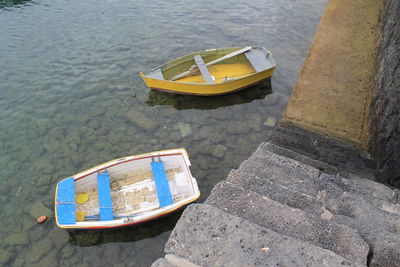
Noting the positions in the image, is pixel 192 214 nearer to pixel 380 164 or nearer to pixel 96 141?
pixel 380 164

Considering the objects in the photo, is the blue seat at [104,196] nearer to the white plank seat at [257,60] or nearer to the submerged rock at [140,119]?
the submerged rock at [140,119]

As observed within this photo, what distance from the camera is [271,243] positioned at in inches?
133

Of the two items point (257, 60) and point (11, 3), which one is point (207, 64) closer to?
point (257, 60)

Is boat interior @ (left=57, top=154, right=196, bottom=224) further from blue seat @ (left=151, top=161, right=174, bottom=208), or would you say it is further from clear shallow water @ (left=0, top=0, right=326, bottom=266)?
clear shallow water @ (left=0, top=0, right=326, bottom=266)

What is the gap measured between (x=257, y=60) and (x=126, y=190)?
8.25m

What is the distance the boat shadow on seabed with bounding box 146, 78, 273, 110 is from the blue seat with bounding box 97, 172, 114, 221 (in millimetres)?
4640

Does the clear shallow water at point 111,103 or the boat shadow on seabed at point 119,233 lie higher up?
the clear shallow water at point 111,103

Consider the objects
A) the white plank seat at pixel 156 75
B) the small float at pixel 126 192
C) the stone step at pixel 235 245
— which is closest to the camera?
the stone step at pixel 235 245

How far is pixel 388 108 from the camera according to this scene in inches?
319

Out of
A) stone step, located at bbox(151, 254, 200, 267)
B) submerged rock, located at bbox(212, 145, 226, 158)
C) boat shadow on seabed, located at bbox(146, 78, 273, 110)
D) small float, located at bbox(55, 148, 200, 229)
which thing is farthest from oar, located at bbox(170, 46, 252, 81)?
stone step, located at bbox(151, 254, 200, 267)

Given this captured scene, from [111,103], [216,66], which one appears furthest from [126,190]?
[216,66]

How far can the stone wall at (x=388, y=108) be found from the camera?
684 centimetres

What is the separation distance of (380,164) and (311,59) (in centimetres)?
718

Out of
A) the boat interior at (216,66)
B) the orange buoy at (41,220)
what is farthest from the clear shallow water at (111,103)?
the boat interior at (216,66)
